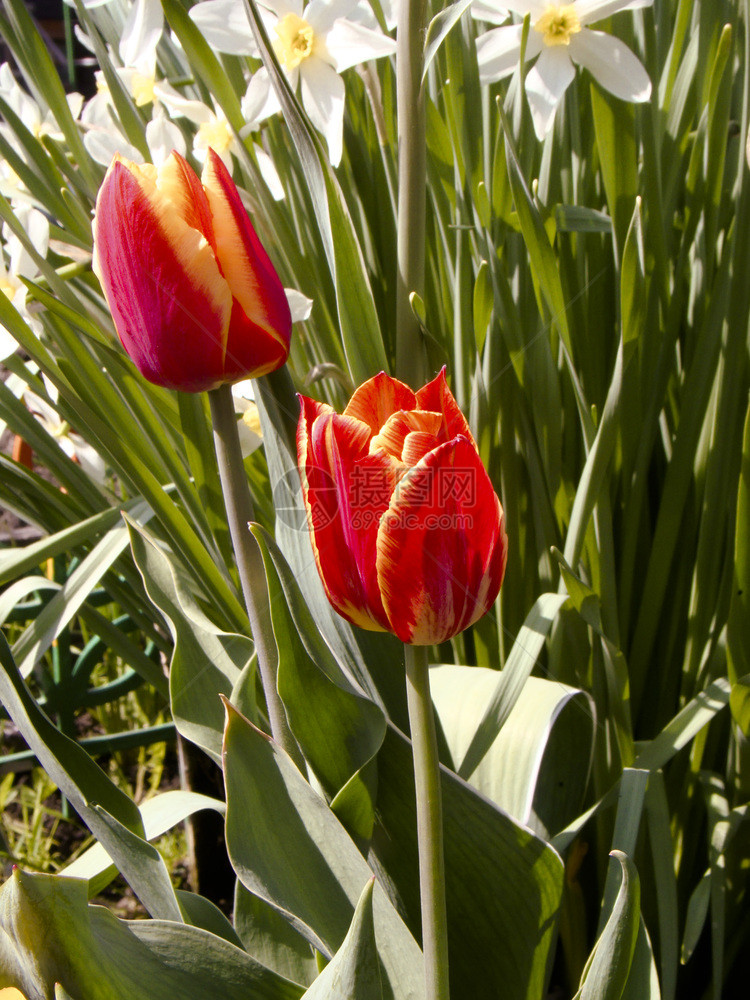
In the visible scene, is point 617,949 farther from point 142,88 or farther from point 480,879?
point 142,88

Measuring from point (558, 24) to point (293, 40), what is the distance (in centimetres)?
18

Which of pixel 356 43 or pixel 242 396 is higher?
pixel 356 43

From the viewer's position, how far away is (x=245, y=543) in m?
0.43

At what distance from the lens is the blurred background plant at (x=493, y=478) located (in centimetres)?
45

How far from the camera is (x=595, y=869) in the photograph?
75 cm

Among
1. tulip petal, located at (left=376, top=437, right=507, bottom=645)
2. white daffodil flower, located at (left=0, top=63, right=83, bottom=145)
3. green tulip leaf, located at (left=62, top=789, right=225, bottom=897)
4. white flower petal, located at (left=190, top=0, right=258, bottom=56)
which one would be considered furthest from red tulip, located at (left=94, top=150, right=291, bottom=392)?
white daffodil flower, located at (left=0, top=63, right=83, bottom=145)

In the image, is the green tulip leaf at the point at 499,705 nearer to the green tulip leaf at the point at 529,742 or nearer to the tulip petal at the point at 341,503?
the green tulip leaf at the point at 529,742

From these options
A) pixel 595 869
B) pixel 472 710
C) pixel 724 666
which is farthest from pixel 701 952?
pixel 472 710

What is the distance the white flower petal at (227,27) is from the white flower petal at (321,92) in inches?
1.6

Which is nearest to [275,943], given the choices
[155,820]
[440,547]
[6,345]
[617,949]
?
[155,820]

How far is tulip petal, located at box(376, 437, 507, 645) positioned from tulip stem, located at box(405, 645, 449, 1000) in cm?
2

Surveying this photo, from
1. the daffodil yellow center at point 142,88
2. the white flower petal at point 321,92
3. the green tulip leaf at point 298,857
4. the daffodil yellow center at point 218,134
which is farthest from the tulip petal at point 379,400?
the daffodil yellow center at point 142,88

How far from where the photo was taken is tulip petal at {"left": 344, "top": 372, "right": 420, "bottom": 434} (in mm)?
357

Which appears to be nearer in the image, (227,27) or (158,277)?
(158,277)
